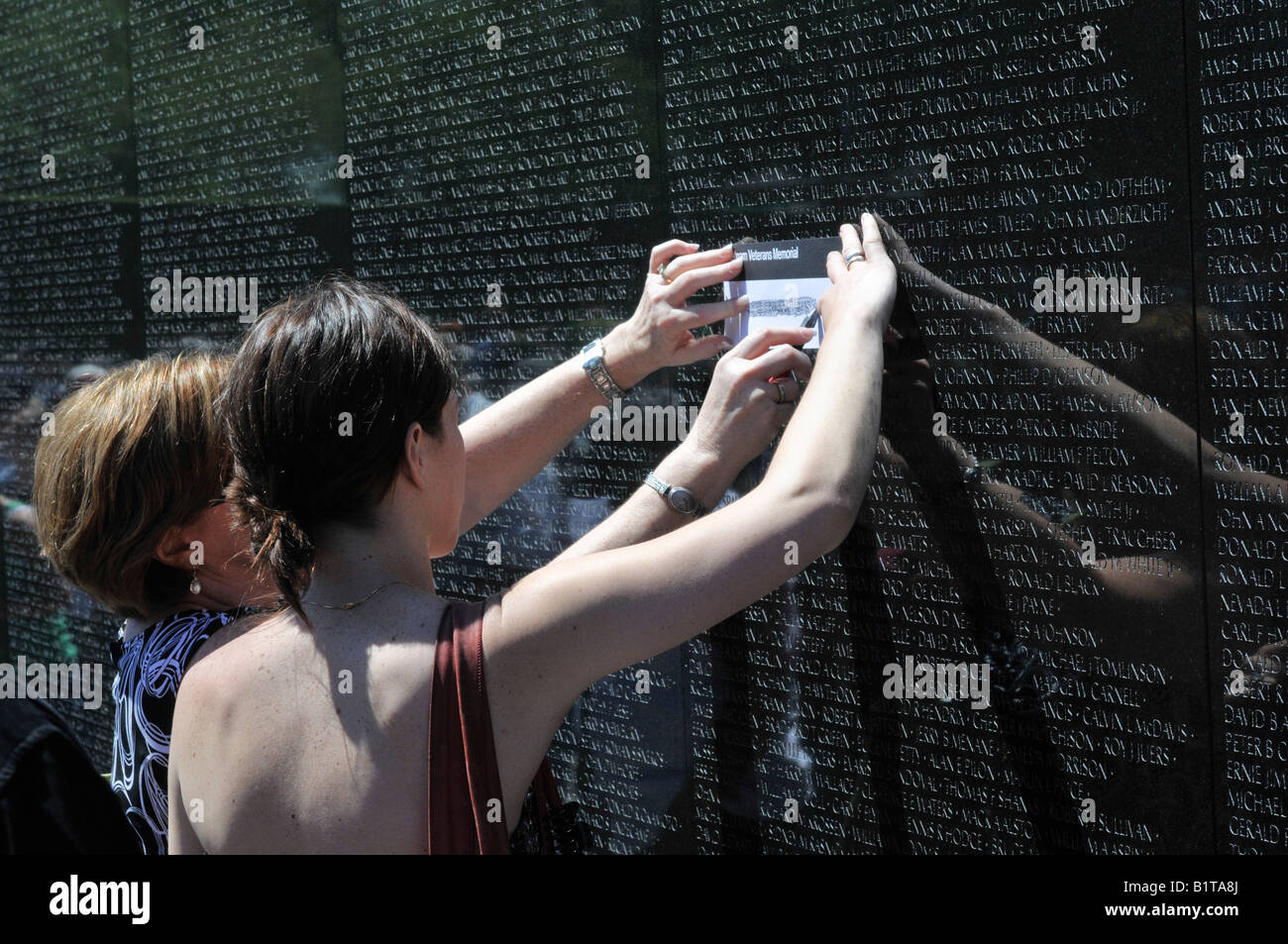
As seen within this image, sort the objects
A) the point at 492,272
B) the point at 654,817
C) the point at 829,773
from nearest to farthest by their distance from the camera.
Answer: the point at 829,773, the point at 654,817, the point at 492,272

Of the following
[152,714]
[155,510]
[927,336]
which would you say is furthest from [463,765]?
[927,336]

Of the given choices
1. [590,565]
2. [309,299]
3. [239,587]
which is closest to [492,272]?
[239,587]

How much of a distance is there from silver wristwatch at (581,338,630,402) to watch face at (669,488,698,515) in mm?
531

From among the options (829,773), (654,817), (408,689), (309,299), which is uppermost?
(309,299)

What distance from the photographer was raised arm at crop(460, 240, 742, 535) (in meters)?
2.57

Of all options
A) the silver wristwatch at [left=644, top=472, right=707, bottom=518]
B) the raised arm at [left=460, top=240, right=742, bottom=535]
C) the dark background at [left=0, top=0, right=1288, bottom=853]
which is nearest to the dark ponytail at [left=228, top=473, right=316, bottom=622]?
the silver wristwatch at [left=644, top=472, right=707, bottom=518]

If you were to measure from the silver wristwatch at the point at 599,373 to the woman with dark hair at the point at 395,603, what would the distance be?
28.1 inches

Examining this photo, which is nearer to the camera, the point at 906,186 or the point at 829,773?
the point at 906,186

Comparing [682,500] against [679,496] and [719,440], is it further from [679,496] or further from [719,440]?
[719,440]

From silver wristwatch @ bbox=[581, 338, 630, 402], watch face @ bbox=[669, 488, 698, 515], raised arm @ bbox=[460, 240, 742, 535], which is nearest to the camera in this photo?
watch face @ bbox=[669, 488, 698, 515]

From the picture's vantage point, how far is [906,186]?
2.57 meters

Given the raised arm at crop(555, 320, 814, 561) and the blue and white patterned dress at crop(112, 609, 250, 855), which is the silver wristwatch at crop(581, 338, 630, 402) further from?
the blue and white patterned dress at crop(112, 609, 250, 855)
